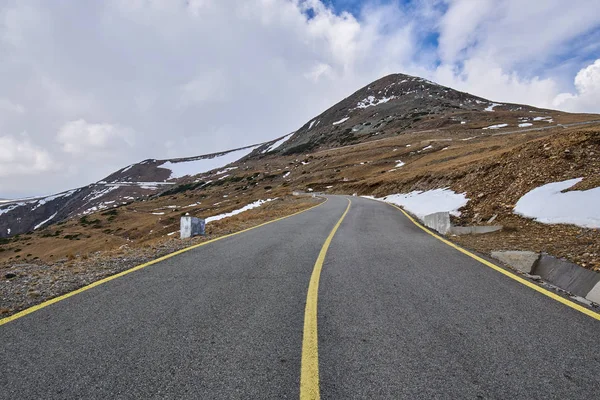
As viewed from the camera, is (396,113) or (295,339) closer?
(295,339)

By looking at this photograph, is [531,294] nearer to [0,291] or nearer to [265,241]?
[265,241]

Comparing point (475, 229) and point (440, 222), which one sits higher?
point (440, 222)

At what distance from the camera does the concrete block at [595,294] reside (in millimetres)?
4774

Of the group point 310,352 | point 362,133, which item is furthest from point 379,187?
point 362,133

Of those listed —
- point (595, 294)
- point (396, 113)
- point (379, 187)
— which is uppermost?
point (396, 113)

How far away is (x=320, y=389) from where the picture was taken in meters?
2.68

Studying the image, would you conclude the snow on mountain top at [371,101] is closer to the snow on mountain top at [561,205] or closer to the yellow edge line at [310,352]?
the snow on mountain top at [561,205]

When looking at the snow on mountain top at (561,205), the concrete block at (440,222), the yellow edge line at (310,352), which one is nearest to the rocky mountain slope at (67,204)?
the concrete block at (440,222)

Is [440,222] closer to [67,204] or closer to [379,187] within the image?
[379,187]

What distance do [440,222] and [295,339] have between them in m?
9.73

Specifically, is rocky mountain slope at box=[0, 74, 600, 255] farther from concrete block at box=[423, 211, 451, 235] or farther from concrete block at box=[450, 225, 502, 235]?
concrete block at box=[450, 225, 502, 235]

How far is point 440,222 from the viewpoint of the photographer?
11.8 meters

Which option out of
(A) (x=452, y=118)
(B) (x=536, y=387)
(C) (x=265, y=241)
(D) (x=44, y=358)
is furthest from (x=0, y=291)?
(A) (x=452, y=118)

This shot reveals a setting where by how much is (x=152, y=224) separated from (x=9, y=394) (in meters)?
58.1
